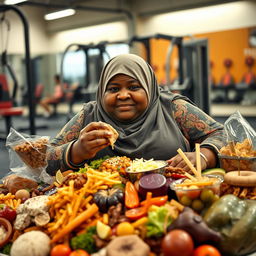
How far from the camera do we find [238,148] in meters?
2.12

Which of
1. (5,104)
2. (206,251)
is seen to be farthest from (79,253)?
(5,104)

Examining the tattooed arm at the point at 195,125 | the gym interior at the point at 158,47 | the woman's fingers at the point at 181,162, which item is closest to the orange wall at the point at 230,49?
the gym interior at the point at 158,47

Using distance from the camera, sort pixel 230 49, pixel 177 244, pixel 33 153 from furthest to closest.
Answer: pixel 230 49
pixel 33 153
pixel 177 244

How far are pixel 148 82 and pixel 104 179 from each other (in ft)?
2.92

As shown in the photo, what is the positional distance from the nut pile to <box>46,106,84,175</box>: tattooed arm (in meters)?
0.06

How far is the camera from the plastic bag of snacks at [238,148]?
2.02 meters

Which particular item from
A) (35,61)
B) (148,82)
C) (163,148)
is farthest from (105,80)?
(35,61)

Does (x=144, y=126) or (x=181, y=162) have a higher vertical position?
(x=144, y=126)

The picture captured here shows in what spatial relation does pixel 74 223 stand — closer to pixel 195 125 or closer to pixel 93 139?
pixel 93 139

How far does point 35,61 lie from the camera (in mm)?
16438

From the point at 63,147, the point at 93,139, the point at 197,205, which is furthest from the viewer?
the point at 63,147

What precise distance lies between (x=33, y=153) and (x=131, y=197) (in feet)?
3.10

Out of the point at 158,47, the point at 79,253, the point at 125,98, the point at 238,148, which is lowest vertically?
the point at 79,253

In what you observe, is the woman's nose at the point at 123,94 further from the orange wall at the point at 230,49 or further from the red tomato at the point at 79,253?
the orange wall at the point at 230,49
